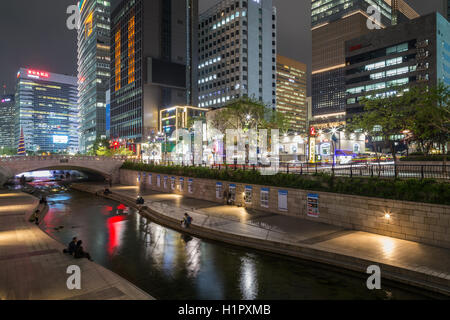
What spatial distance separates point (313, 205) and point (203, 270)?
11.7 metres

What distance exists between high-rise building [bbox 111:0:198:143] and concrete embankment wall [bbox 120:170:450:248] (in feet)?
333

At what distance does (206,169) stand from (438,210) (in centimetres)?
2484

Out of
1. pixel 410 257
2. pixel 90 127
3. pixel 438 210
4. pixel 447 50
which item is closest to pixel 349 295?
pixel 410 257

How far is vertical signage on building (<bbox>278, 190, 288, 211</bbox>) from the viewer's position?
25.5 m

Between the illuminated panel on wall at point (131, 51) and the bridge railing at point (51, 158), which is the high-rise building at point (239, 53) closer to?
the illuminated panel on wall at point (131, 51)

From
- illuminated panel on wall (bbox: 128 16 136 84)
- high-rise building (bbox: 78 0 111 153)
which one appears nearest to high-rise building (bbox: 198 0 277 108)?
illuminated panel on wall (bbox: 128 16 136 84)

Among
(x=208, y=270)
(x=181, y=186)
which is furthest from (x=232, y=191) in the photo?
(x=208, y=270)

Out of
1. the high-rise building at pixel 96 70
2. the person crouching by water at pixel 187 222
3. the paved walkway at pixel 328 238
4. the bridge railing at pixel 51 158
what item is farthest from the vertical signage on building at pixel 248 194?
the high-rise building at pixel 96 70

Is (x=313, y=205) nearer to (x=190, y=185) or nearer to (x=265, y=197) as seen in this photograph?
(x=265, y=197)

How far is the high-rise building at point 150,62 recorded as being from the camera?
12481cm

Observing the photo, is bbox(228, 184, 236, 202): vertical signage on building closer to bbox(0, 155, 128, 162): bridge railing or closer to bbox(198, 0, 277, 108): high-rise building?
bbox(0, 155, 128, 162): bridge railing

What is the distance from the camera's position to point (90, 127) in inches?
7219

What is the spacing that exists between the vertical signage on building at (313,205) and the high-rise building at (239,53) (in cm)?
9355
